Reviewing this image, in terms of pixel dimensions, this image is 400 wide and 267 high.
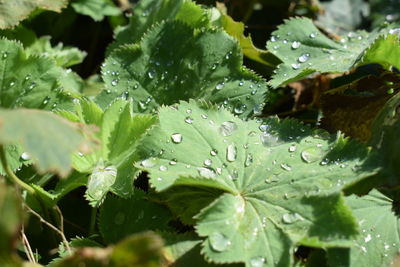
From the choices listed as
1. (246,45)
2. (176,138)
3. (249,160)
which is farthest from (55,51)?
(249,160)

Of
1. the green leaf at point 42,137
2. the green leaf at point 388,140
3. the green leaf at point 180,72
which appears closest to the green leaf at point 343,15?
the green leaf at point 180,72

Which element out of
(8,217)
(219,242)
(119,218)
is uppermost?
(8,217)

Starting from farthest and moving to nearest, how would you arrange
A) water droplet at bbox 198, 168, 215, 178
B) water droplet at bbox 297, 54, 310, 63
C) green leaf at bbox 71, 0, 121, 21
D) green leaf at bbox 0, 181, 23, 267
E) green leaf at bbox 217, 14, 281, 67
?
green leaf at bbox 71, 0, 121, 21
green leaf at bbox 217, 14, 281, 67
water droplet at bbox 297, 54, 310, 63
water droplet at bbox 198, 168, 215, 178
green leaf at bbox 0, 181, 23, 267

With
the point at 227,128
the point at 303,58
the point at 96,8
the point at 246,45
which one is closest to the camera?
the point at 227,128

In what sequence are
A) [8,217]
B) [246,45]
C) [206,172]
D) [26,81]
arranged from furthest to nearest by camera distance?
[246,45]
[26,81]
[206,172]
[8,217]

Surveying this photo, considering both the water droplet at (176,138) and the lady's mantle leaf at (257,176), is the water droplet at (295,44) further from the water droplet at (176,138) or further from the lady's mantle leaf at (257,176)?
the water droplet at (176,138)

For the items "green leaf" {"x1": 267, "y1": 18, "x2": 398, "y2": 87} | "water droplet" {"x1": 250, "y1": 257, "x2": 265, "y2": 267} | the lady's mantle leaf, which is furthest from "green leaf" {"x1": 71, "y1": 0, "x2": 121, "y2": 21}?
"water droplet" {"x1": 250, "y1": 257, "x2": 265, "y2": 267}

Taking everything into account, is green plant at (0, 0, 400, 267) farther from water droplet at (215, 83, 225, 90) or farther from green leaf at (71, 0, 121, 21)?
green leaf at (71, 0, 121, 21)

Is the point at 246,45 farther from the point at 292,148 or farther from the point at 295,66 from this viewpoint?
the point at 292,148
